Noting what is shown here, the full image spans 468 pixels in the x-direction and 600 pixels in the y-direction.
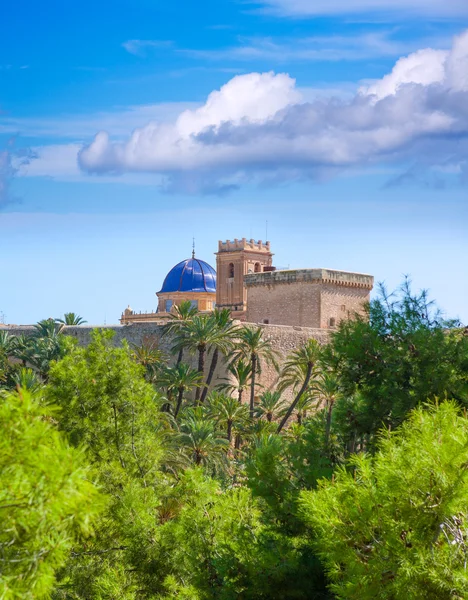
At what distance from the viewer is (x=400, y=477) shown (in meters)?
8.55

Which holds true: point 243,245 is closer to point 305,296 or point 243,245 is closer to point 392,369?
point 305,296

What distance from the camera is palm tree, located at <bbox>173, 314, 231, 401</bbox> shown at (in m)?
29.9

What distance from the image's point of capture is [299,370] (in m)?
32.8

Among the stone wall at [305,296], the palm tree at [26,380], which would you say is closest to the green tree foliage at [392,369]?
the palm tree at [26,380]

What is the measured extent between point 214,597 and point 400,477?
3613 mm

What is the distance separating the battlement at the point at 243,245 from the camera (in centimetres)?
5541

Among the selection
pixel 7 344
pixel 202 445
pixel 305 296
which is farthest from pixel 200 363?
pixel 305 296

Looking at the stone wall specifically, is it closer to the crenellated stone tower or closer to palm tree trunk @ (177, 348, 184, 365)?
palm tree trunk @ (177, 348, 184, 365)

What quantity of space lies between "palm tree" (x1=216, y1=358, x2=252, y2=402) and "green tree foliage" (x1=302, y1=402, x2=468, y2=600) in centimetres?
2249

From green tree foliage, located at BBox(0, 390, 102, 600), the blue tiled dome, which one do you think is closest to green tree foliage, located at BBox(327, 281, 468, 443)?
green tree foliage, located at BBox(0, 390, 102, 600)

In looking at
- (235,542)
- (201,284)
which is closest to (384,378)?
(235,542)

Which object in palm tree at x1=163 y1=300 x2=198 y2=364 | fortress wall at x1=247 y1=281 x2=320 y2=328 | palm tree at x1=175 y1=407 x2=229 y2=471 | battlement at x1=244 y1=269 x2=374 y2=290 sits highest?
battlement at x1=244 y1=269 x2=374 y2=290

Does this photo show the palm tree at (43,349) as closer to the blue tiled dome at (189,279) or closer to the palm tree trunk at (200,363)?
the palm tree trunk at (200,363)

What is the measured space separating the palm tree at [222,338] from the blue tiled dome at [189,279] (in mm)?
23943
